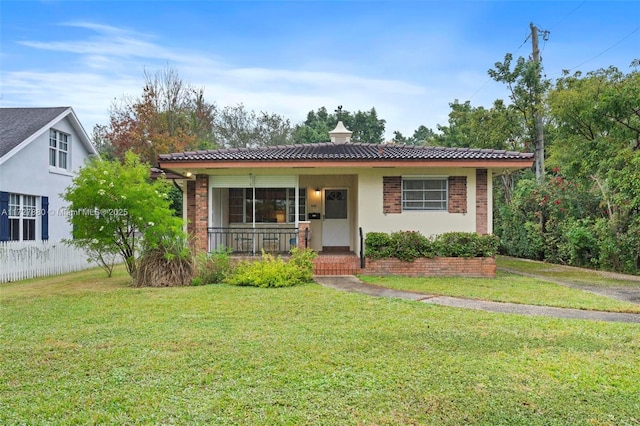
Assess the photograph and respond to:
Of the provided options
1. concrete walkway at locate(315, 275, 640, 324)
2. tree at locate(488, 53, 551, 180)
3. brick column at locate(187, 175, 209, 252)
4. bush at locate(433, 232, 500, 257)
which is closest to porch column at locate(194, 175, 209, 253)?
brick column at locate(187, 175, 209, 252)

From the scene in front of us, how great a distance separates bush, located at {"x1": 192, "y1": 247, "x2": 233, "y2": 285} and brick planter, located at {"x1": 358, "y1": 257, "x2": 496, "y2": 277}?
12.0 feet

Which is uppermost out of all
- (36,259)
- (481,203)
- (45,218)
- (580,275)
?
(481,203)

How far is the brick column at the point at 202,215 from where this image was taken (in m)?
13.1

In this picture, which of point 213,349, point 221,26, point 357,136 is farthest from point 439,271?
point 357,136

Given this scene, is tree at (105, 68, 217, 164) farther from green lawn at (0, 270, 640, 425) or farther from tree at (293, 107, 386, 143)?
green lawn at (0, 270, 640, 425)

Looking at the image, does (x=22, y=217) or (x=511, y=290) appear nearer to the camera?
(x=511, y=290)

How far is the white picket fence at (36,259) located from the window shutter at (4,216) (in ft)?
2.55

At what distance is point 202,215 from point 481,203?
8.18m

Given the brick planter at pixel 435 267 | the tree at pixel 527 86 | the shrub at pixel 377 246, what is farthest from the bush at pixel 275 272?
the tree at pixel 527 86

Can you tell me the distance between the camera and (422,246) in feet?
39.7

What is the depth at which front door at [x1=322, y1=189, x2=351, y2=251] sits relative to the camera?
15250mm

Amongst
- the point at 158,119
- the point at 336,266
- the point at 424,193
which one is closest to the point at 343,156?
the point at 424,193

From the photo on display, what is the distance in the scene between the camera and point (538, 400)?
3.77m

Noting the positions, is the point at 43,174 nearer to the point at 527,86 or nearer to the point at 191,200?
the point at 191,200
